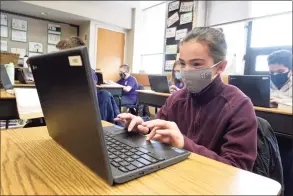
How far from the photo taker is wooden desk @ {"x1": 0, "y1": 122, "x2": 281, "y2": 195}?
0.37 m

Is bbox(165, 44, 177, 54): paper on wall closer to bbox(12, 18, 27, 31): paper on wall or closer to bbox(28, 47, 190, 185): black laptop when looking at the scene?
bbox(12, 18, 27, 31): paper on wall

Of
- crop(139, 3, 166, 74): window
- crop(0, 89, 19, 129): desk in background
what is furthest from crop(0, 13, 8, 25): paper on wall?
crop(0, 89, 19, 129): desk in background

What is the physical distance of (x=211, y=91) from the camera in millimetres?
882

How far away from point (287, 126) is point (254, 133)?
136 centimetres

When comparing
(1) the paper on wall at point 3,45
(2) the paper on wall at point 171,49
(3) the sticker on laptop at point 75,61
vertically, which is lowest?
(3) the sticker on laptop at point 75,61

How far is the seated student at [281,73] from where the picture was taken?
2.68 meters

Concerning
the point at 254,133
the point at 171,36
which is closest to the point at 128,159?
the point at 254,133

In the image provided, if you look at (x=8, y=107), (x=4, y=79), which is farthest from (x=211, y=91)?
(x=4, y=79)

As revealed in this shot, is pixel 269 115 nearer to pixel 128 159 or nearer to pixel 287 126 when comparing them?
pixel 287 126

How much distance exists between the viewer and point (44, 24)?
5.64 meters

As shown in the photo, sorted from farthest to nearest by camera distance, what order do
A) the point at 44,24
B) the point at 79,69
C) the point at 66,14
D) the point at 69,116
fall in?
the point at 44,24 → the point at 66,14 → the point at 69,116 → the point at 79,69

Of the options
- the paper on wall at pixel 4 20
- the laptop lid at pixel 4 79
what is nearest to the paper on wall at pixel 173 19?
the paper on wall at pixel 4 20

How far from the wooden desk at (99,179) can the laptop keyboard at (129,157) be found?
3 centimetres

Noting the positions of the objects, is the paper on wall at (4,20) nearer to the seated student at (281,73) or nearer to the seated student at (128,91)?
the seated student at (128,91)
